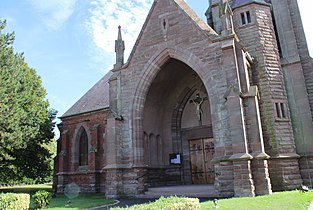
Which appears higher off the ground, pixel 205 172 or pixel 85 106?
pixel 85 106

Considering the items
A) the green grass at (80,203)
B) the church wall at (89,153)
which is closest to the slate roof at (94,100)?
the church wall at (89,153)

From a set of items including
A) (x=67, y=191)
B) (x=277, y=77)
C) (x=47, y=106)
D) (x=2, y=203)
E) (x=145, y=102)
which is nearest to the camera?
(x=2, y=203)

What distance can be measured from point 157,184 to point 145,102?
5.34m

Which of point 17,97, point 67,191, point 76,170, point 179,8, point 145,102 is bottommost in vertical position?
point 67,191

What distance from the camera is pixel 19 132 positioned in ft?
61.7

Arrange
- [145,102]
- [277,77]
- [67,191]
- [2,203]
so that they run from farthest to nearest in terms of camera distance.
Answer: [67,191], [145,102], [277,77], [2,203]

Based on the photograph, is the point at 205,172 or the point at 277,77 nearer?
the point at 277,77

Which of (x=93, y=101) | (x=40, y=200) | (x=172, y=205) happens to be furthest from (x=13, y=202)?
(x=93, y=101)

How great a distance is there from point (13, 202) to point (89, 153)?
1143cm

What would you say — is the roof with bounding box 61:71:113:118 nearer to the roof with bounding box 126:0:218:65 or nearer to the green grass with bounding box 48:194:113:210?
the roof with bounding box 126:0:218:65

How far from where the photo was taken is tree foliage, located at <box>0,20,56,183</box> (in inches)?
700

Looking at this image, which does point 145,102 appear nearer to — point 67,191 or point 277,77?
point 277,77

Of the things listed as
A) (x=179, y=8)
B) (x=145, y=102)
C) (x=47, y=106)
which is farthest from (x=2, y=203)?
(x=47, y=106)

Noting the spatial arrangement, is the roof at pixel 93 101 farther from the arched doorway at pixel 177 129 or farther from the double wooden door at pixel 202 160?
the double wooden door at pixel 202 160
